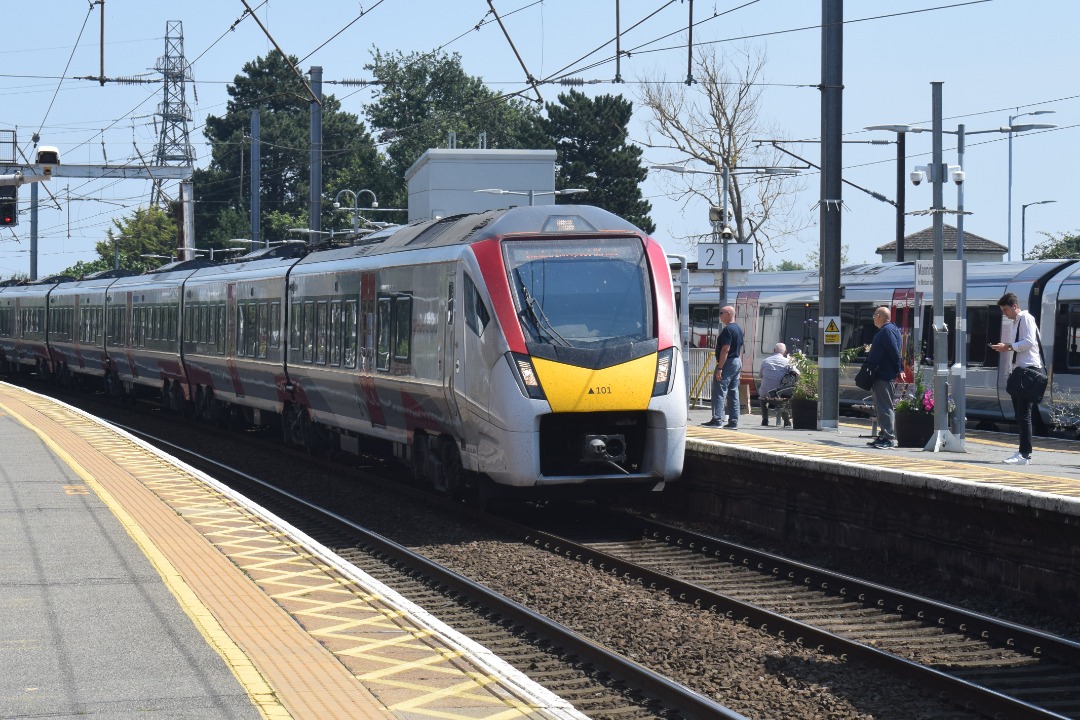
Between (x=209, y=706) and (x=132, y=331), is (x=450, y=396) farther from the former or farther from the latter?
(x=132, y=331)

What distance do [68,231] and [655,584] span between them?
68954mm

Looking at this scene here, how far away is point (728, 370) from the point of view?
858 inches

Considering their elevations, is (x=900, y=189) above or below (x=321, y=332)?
above

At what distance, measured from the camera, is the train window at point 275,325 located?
946 inches

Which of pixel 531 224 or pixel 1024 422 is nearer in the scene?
pixel 531 224

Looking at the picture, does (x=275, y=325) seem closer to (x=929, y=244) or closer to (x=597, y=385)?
(x=597, y=385)

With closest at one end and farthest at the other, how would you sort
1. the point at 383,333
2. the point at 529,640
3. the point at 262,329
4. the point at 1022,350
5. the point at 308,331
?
the point at 529,640 < the point at 1022,350 < the point at 383,333 < the point at 308,331 < the point at 262,329

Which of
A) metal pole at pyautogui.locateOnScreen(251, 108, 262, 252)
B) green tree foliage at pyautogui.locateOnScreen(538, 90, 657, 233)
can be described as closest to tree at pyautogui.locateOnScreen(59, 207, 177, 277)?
green tree foliage at pyautogui.locateOnScreen(538, 90, 657, 233)

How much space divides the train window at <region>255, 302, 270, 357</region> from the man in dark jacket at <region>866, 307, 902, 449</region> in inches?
410

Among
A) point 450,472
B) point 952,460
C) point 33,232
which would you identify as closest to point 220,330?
point 450,472

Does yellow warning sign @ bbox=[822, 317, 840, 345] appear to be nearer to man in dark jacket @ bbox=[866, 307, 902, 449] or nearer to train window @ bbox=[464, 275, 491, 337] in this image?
man in dark jacket @ bbox=[866, 307, 902, 449]

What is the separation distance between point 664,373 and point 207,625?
7331mm

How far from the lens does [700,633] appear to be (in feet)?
33.4

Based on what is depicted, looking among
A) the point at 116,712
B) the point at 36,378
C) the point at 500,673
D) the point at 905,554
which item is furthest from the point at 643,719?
the point at 36,378
